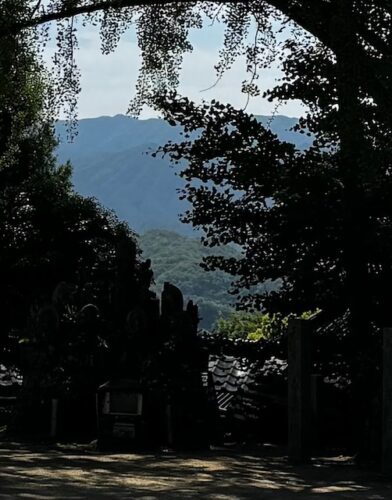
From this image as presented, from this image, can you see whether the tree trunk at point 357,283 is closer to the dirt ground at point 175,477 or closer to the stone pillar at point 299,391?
the dirt ground at point 175,477

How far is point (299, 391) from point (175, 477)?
236 cm

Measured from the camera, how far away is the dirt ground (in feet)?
26.3

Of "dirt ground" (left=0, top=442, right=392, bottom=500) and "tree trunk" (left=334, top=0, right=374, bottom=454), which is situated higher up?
"tree trunk" (left=334, top=0, right=374, bottom=454)

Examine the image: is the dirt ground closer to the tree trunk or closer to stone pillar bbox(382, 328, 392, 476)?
stone pillar bbox(382, 328, 392, 476)

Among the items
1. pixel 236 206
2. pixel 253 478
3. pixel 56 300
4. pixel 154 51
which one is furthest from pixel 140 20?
pixel 253 478

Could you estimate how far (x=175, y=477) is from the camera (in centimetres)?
935

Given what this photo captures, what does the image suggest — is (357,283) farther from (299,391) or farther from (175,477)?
(175,477)

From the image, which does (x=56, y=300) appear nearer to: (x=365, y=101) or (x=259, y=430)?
(x=259, y=430)

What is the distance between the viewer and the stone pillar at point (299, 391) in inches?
443

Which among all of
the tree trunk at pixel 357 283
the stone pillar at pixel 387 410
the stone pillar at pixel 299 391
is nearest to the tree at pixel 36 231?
the tree trunk at pixel 357 283

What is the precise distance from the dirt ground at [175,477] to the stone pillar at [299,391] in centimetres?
23

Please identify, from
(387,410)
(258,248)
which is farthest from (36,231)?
(387,410)

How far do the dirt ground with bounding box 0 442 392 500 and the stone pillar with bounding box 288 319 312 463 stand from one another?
235 millimetres

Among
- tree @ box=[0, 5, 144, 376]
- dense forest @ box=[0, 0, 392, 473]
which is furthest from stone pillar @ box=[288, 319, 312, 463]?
tree @ box=[0, 5, 144, 376]
